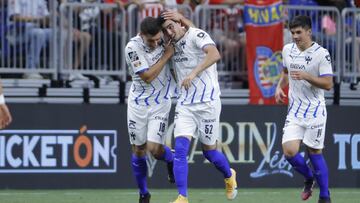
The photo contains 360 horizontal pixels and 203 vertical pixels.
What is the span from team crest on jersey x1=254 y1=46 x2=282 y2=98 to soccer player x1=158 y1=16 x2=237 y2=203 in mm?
4986

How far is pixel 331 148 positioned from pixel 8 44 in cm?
554

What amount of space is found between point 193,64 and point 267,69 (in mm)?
5372

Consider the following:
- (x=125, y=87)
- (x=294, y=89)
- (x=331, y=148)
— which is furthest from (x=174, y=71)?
(x=331, y=148)

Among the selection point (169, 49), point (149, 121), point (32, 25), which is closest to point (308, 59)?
point (169, 49)

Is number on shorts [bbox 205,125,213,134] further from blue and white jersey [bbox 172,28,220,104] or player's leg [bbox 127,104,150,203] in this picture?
player's leg [bbox 127,104,150,203]

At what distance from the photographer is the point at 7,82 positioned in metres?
18.5

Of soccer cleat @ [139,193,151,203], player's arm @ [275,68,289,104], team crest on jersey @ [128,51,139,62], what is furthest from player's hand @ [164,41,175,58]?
soccer cleat @ [139,193,151,203]

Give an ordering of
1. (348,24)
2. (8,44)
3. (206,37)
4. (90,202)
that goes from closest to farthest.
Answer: (206,37)
(90,202)
(8,44)
(348,24)

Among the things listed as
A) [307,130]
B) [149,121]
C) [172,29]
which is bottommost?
[307,130]

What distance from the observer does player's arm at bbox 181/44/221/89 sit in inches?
535

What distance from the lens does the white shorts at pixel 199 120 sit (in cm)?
1405

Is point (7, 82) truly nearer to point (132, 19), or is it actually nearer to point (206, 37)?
point (132, 19)

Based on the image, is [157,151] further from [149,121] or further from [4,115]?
[4,115]

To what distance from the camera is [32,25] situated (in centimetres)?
1858
